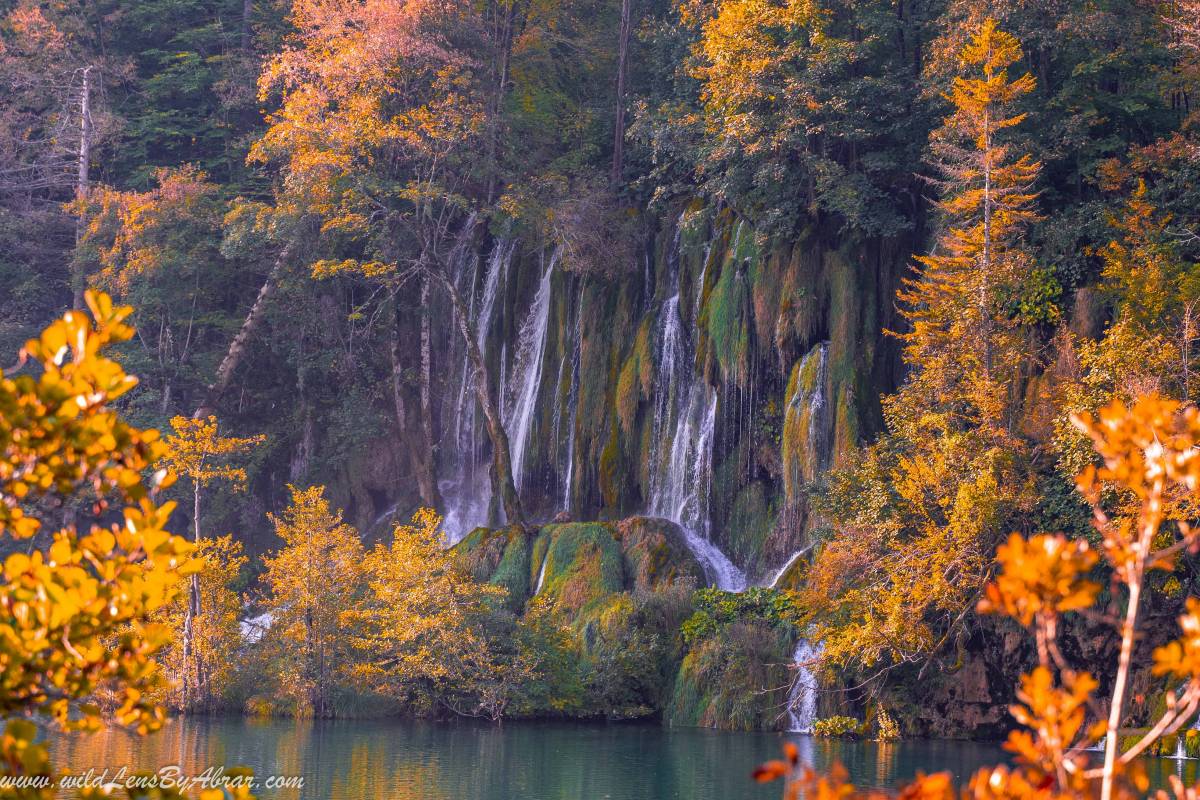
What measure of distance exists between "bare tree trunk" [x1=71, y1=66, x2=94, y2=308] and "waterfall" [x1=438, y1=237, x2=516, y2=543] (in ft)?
32.1

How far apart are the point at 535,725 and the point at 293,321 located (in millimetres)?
16018

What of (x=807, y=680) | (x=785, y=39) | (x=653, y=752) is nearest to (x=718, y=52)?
(x=785, y=39)

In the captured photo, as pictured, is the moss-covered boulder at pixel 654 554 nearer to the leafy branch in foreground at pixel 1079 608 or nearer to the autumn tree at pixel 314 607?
the autumn tree at pixel 314 607

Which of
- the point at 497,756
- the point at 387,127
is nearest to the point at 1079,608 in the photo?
the point at 497,756

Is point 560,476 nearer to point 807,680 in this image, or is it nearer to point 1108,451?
point 807,680

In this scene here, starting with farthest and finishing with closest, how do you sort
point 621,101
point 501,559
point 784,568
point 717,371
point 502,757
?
Answer: point 621,101
point 717,371
point 501,559
point 784,568
point 502,757

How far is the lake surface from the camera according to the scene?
Result: 15414mm

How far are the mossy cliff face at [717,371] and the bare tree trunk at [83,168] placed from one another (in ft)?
36.5

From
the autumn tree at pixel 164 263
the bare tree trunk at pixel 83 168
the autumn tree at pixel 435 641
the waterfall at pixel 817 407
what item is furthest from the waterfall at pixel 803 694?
the bare tree trunk at pixel 83 168

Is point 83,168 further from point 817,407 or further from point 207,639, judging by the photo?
point 817,407

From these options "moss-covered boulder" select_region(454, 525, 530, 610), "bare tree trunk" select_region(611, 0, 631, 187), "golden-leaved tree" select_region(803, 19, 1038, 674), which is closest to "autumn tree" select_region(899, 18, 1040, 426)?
"golden-leaved tree" select_region(803, 19, 1038, 674)

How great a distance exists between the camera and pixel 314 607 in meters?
25.2

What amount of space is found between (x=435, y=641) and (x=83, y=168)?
19394mm

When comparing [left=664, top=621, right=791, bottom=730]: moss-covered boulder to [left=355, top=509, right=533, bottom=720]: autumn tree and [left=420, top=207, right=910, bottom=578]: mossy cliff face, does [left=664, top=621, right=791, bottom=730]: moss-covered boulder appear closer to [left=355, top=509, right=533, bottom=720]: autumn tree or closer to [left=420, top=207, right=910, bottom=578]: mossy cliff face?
[left=355, top=509, right=533, bottom=720]: autumn tree
